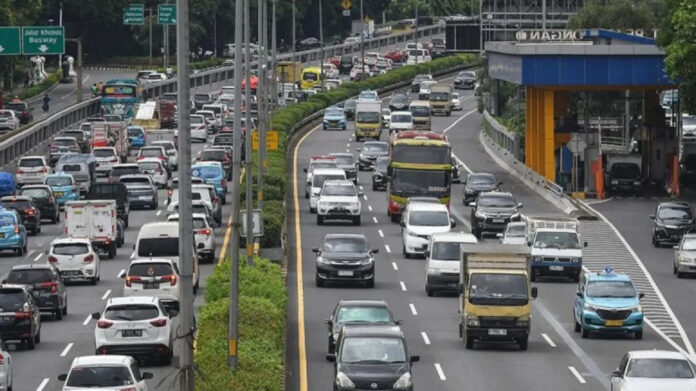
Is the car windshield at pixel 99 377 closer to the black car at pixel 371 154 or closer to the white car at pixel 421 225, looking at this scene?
the white car at pixel 421 225

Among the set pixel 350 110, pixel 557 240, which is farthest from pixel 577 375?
pixel 350 110

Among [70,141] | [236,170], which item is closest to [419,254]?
[236,170]

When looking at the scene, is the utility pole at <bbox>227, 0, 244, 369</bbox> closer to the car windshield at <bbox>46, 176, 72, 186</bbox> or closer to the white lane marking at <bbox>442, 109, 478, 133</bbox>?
the car windshield at <bbox>46, 176, 72, 186</bbox>

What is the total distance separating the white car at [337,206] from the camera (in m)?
68.4

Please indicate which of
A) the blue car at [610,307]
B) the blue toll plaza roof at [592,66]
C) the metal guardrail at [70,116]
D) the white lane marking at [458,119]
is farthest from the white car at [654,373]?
the white lane marking at [458,119]

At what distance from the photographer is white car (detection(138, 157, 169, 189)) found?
8219 cm

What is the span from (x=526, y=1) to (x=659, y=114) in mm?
38257

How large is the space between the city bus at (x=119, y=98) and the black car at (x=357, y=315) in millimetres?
84074

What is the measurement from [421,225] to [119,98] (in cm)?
6550

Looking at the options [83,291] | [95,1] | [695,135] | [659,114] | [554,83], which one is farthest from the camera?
[95,1]

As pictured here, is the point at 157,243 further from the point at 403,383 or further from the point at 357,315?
the point at 403,383

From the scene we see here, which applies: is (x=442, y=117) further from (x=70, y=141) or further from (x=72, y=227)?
(x=72, y=227)

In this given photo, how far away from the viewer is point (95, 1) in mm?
173250

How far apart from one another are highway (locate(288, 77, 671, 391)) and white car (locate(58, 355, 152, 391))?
5.46 meters
